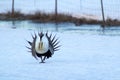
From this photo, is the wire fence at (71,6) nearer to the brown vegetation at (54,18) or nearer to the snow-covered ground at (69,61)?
the brown vegetation at (54,18)

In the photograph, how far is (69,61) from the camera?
1049 centimetres

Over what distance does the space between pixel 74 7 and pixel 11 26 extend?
8019mm

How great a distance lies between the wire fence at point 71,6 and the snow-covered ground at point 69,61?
8490 mm

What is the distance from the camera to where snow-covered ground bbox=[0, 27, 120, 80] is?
877 cm

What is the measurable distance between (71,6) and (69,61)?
1643 cm

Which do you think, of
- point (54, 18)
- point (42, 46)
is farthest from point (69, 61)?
point (54, 18)

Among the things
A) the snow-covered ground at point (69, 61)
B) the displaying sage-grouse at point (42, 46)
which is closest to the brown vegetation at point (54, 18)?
the snow-covered ground at point (69, 61)

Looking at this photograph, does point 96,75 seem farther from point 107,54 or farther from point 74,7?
point 74,7

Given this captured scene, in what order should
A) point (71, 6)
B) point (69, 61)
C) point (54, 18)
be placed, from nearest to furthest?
point (69, 61), point (54, 18), point (71, 6)

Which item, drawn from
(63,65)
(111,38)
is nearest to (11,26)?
(111,38)

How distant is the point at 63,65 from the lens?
32.3ft

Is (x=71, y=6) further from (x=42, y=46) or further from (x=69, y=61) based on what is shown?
(x=42, y=46)

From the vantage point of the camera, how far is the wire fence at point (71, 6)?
24312mm

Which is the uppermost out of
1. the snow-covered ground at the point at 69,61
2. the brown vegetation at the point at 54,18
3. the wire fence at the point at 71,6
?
the wire fence at the point at 71,6
